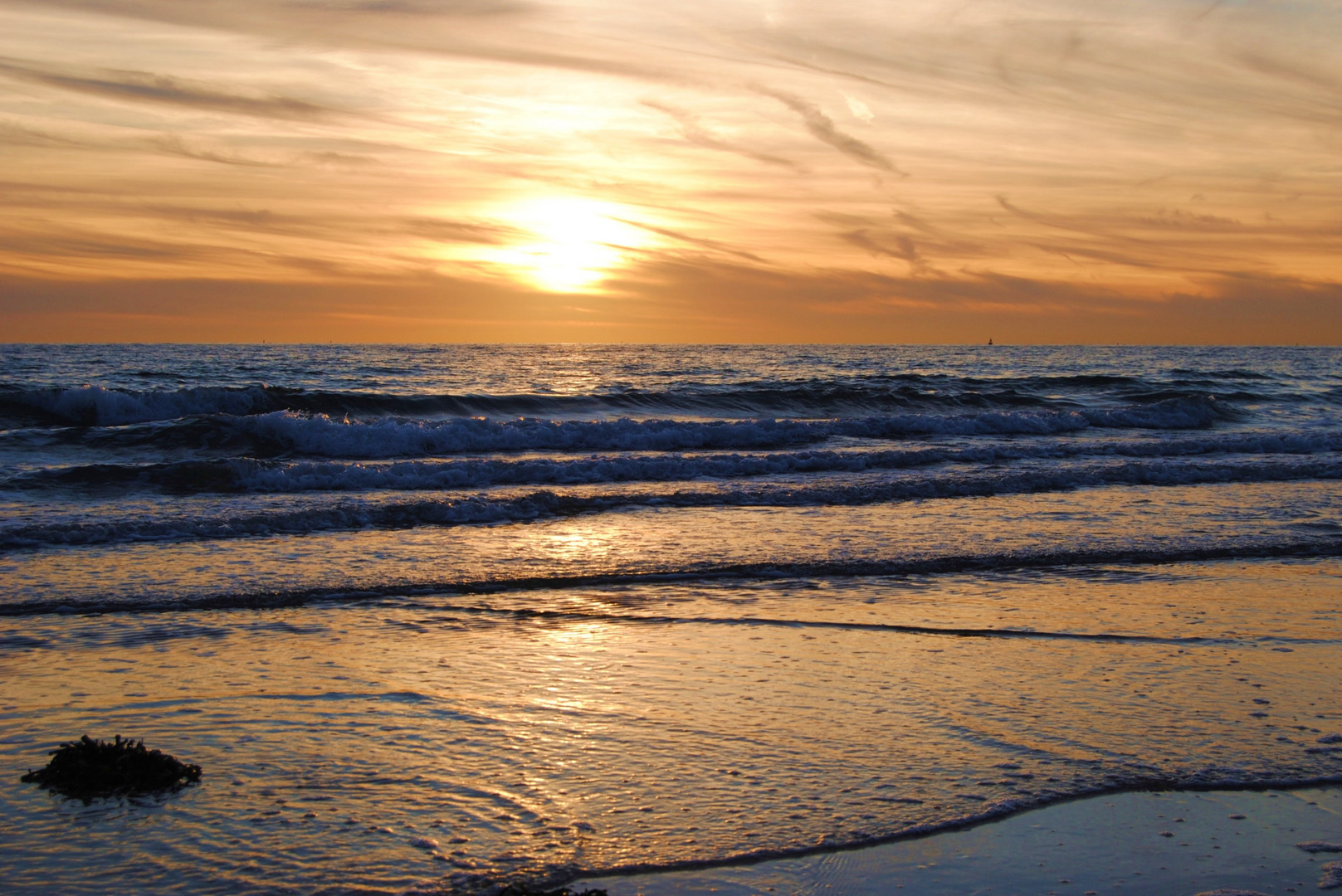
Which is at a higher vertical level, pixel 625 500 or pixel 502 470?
pixel 502 470

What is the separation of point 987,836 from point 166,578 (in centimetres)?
699

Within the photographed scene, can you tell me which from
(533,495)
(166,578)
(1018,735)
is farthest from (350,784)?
(533,495)

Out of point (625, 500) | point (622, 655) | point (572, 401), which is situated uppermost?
point (572, 401)

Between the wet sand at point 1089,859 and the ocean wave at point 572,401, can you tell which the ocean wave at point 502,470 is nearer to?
the ocean wave at point 572,401

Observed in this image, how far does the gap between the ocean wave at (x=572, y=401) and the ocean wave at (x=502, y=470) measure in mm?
7759

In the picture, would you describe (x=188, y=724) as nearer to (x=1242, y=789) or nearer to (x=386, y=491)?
(x=1242, y=789)

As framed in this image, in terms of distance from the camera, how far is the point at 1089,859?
347cm

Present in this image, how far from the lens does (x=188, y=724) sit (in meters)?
4.70

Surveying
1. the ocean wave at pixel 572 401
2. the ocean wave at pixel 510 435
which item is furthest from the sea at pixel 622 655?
the ocean wave at pixel 572 401

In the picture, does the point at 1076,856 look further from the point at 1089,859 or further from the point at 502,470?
the point at 502,470

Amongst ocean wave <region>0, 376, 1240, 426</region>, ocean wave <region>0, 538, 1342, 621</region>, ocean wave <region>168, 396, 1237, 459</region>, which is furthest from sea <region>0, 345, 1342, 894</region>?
ocean wave <region>0, 376, 1240, 426</region>

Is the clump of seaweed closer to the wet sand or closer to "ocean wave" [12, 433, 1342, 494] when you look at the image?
Result: the wet sand

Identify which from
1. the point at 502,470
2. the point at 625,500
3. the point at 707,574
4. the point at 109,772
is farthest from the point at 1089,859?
the point at 502,470

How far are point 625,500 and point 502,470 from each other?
312 centimetres
